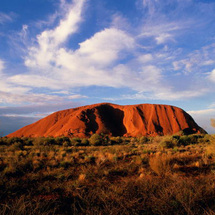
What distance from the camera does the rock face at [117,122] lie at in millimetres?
42094

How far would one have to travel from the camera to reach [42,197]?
4.17 m

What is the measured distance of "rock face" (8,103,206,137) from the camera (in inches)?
1657

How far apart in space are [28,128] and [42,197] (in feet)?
178

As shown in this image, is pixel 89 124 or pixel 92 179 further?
pixel 89 124

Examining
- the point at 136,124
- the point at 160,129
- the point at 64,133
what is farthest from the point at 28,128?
the point at 160,129

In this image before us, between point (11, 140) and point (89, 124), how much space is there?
25226 mm

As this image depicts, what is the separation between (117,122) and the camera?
49688 mm

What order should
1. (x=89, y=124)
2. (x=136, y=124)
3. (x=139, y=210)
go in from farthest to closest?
1. (x=136, y=124)
2. (x=89, y=124)
3. (x=139, y=210)

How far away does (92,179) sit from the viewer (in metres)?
5.58

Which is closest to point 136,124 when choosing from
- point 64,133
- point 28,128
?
point 64,133

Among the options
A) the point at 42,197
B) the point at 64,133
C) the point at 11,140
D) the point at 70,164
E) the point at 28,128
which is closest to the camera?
the point at 42,197

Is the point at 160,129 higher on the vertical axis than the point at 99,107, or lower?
lower

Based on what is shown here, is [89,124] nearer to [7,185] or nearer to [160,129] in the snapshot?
[160,129]

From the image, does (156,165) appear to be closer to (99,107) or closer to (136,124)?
(136,124)
